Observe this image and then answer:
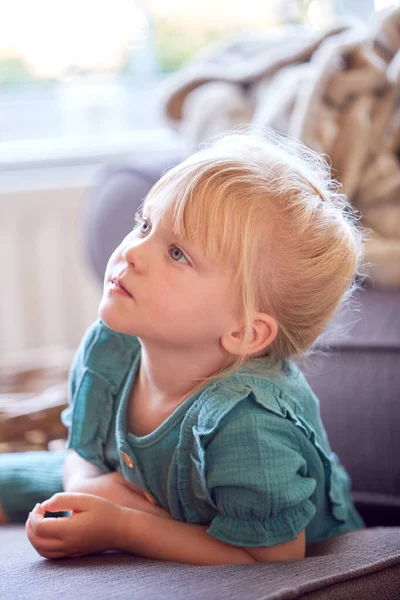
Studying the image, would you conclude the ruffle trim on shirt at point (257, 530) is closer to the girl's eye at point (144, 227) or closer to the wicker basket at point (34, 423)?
the girl's eye at point (144, 227)

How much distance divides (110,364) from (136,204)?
44 cm

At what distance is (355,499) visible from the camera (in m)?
1.01

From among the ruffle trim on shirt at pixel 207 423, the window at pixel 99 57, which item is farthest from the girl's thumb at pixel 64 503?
the window at pixel 99 57

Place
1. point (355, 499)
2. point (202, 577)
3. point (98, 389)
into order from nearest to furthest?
point (202, 577)
point (98, 389)
point (355, 499)

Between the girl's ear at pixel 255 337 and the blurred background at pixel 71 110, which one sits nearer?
the girl's ear at pixel 255 337

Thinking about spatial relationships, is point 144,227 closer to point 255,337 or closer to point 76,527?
point 255,337

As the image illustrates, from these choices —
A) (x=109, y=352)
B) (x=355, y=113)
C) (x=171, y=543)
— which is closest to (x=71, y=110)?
(x=355, y=113)

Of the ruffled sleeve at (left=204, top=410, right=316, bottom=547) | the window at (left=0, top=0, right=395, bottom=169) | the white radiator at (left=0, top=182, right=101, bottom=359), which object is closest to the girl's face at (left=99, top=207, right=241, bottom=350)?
the ruffled sleeve at (left=204, top=410, right=316, bottom=547)

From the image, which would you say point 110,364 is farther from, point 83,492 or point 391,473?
point 391,473

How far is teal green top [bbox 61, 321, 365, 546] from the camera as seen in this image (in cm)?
72

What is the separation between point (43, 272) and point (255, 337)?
4.06 ft

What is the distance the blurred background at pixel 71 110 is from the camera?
190 centimetres

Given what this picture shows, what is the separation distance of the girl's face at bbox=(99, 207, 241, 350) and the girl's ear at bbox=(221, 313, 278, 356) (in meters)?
0.02

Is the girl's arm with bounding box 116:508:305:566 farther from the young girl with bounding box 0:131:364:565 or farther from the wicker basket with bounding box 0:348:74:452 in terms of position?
the wicker basket with bounding box 0:348:74:452
